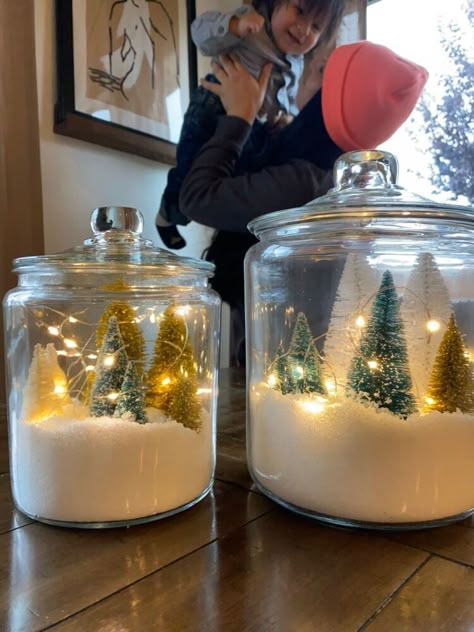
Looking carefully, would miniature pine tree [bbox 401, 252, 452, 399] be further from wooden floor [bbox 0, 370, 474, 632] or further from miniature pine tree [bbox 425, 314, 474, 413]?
wooden floor [bbox 0, 370, 474, 632]

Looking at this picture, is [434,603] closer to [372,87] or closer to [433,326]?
[433,326]

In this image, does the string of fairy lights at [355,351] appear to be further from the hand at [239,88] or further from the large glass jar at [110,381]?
the hand at [239,88]

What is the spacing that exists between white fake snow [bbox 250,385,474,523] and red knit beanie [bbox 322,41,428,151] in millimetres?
565

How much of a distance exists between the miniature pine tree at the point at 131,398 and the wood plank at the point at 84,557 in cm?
10

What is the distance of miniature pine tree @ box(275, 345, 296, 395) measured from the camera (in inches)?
19.7

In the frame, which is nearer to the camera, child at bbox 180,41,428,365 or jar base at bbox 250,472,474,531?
jar base at bbox 250,472,474,531

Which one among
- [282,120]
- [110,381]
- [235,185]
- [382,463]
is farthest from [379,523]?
[282,120]

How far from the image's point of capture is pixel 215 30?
4.15ft

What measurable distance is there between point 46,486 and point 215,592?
20cm

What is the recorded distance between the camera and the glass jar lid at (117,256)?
1.59ft

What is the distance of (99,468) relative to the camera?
1.49 ft

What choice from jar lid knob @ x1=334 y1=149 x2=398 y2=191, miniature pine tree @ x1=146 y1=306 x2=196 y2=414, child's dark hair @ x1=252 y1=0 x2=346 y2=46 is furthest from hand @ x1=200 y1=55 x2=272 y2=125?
miniature pine tree @ x1=146 y1=306 x2=196 y2=414

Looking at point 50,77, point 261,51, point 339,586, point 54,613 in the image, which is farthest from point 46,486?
point 261,51

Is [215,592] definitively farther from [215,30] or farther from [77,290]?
[215,30]
